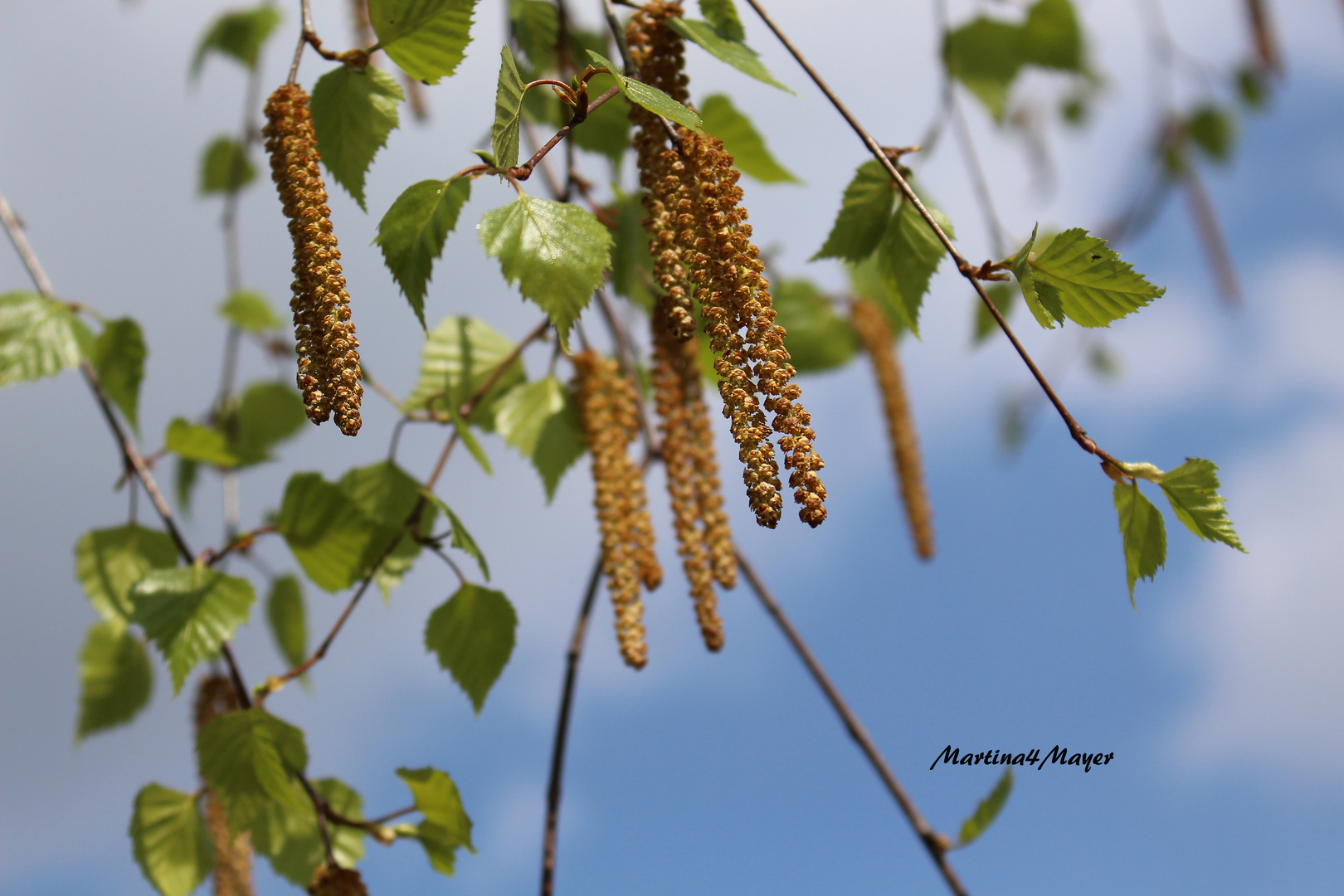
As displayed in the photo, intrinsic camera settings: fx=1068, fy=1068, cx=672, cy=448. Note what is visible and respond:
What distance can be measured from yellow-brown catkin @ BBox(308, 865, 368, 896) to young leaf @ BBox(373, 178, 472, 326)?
1.96 feet

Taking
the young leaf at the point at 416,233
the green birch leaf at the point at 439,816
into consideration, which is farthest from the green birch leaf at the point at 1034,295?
the green birch leaf at the point at 439,816

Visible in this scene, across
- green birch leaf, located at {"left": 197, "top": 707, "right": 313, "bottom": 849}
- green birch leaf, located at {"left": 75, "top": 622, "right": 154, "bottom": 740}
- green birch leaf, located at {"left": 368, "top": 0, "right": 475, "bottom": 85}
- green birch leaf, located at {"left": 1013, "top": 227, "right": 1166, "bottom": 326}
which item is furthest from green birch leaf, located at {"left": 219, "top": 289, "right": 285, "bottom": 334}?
green birch leaf, located at {"left": 1013, "top": 227, "right": 1166, "bottom": 326}

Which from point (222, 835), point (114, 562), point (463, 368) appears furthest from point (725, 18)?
point (222, 835)

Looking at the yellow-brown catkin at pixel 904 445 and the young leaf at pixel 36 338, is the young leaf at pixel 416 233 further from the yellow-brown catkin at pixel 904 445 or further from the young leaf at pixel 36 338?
the yellow-brown catkin at pixel 904 445

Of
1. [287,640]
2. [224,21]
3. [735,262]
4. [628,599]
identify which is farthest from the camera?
[224,21]

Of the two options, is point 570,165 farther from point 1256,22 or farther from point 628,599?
point 1256,22

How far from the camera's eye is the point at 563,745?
44.9 inches

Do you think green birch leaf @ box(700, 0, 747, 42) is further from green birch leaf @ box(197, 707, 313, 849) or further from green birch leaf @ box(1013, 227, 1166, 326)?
green birch leaf @ box(197, 707, 313, 849)

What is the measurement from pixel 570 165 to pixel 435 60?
342 millimetres

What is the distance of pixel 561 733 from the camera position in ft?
3.76

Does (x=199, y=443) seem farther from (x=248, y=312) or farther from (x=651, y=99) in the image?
(x=651, y=99)

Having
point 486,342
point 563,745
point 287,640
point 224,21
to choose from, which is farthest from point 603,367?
point 224,21

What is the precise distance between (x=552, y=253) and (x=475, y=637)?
494mm

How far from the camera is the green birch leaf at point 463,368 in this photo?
118cm
